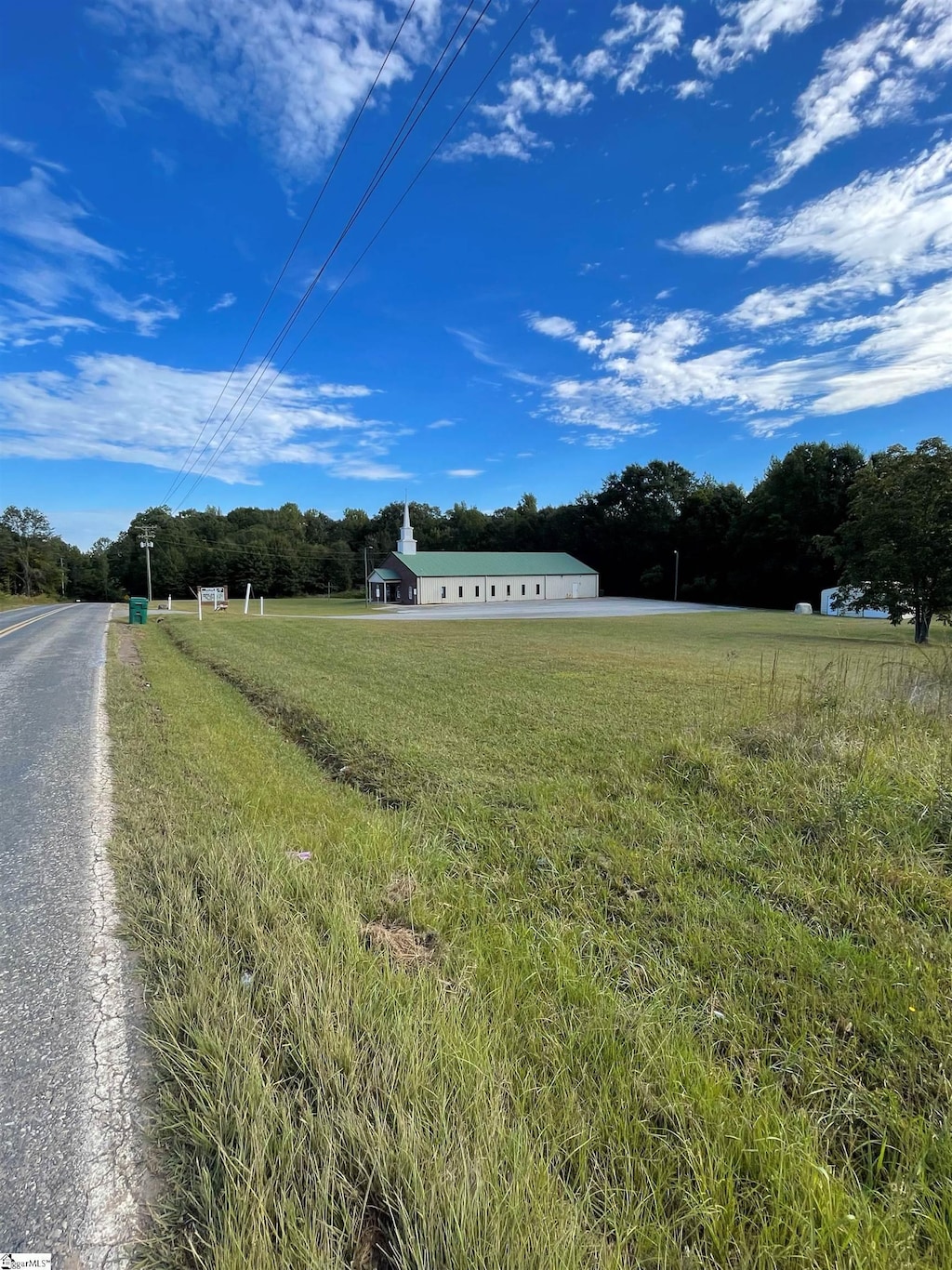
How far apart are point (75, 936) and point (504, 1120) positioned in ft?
8.15

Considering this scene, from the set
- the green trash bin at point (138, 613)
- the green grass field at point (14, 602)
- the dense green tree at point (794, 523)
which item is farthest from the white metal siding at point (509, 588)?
the green grass field at point (14, 602)

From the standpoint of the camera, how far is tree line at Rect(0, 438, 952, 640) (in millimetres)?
21438

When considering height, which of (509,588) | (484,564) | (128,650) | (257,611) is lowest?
(128,650)

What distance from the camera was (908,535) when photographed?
20.8m

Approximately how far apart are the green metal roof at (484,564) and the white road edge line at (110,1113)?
2231 inches

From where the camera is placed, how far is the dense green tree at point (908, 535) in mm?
20281

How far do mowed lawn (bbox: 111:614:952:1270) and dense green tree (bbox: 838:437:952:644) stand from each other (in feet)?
59.2

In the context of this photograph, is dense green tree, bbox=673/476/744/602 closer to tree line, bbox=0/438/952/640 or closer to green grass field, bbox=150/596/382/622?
tree line, bbox=0/438/952/640

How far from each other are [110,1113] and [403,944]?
1304 millimetres

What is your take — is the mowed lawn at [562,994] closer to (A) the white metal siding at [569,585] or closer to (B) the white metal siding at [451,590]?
(B) the white metal siding at [451,590]

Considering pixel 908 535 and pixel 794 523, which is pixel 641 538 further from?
pixel 908 535

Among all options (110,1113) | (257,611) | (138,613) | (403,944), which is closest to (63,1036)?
(110,1113)

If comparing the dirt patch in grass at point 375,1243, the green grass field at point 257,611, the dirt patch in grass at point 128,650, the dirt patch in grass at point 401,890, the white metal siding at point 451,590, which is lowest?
the dirt patch in grass at point 401,890

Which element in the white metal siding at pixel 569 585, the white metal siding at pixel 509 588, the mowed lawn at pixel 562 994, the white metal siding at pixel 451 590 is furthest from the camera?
the white metal siding at pixel 569 585
